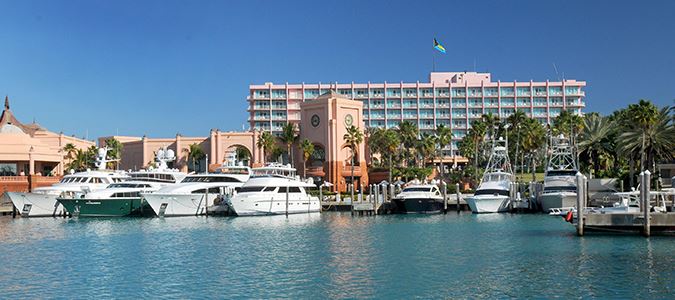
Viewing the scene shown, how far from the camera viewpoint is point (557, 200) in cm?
6300

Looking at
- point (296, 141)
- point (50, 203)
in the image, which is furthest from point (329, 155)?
point (50, 203)

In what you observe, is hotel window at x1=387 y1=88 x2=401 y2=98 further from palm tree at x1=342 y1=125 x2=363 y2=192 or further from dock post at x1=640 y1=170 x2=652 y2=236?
dock post at x1=640 y1=170 x2=652 y2=236

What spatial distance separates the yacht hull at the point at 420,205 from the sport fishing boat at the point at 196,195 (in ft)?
51.5

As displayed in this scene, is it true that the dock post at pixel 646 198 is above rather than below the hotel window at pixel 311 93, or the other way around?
below

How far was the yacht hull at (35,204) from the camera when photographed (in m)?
69.2

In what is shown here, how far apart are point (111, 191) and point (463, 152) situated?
216 feet

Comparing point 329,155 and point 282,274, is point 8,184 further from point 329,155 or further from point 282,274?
point 282,274

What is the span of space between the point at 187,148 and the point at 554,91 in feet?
286

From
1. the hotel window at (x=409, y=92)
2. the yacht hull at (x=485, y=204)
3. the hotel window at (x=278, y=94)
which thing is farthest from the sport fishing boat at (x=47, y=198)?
the hotel window at (x=409, y=92)

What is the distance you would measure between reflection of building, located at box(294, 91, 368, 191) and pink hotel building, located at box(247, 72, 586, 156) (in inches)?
2075

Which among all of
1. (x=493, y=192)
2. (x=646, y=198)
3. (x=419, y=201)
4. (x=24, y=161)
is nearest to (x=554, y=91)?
(x=493, y=192)

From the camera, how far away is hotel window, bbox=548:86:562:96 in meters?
156

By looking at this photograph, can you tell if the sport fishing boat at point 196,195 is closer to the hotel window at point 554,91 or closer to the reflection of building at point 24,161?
the reflection of building at point 24,161

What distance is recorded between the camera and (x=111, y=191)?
67.6 meters
